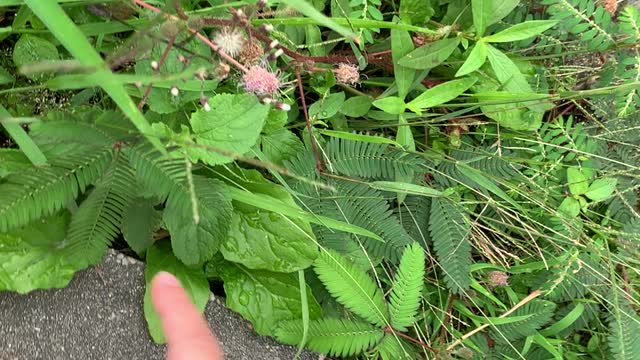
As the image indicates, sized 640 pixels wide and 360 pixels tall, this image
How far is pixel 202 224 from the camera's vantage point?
138cm

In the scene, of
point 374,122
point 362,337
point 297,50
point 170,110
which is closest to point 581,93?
point 374,122

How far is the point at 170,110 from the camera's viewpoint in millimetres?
1461

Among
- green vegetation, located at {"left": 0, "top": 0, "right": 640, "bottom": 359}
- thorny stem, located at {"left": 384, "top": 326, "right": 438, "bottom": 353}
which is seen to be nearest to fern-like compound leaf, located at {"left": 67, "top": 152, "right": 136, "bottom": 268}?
green vegetation, located at {"left": 0, "top": 0, "right": 640, "bottom": 359}

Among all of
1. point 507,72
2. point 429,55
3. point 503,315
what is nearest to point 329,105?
point 429,55

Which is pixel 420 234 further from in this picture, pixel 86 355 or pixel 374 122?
pixel 86 355

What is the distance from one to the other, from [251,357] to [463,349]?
0.63 metres

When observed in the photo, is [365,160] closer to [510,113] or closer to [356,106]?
[356,106]

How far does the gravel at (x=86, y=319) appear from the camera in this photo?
144 cm

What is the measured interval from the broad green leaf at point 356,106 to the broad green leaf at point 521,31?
0.39m

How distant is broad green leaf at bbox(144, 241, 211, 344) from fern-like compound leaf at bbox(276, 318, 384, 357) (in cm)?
24

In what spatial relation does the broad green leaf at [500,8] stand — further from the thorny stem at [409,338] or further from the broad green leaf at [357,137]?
the thorny stem at [409,338]

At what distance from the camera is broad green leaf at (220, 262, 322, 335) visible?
67.6 inches

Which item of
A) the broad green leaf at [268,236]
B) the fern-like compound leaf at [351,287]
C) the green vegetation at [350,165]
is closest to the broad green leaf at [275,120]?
the green vegetation at [350,165]

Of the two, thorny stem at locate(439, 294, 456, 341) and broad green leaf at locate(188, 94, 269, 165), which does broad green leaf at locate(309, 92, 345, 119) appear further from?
thorny stem at locate(439, 294, 456, 341)
